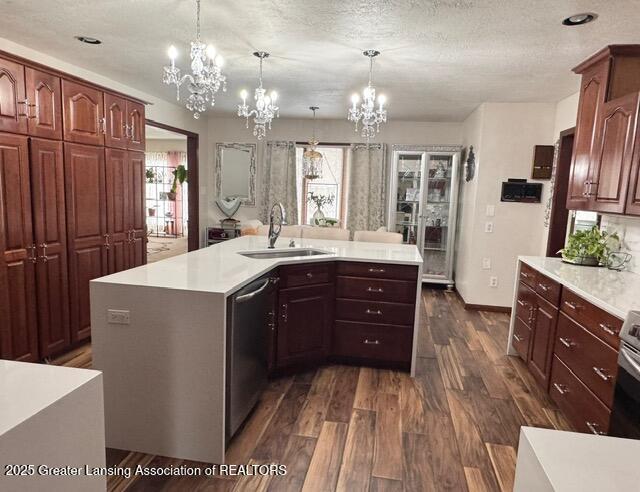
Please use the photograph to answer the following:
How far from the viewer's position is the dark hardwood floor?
195 centimetres

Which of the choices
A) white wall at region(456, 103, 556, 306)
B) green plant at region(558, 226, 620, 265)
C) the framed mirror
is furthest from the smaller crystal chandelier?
green plant at region(558, 226, 620, 265)

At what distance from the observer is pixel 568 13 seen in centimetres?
223

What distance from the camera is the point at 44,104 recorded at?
291 centimetres

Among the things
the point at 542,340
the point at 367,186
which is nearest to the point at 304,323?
the point at 542,340

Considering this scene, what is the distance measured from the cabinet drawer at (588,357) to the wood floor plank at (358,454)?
1.18 meters

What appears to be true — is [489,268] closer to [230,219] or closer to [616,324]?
[616,324]

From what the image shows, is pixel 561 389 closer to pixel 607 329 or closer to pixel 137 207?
pixel 607 329

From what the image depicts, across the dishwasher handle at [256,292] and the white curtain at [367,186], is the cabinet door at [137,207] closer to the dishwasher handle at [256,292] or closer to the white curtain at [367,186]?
the dishwasher handle at [256,292]

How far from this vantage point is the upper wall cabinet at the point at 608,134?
2.43 meters

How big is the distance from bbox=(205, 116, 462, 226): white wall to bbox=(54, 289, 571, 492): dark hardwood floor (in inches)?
138

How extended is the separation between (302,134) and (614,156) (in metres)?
4.41

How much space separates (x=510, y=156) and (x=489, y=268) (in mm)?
1309

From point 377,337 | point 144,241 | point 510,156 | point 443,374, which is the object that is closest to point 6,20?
point 144,241

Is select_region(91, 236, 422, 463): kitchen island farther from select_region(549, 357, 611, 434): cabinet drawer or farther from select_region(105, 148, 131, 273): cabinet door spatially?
select_region(549, 357, 611, 434): cabinet drawer
